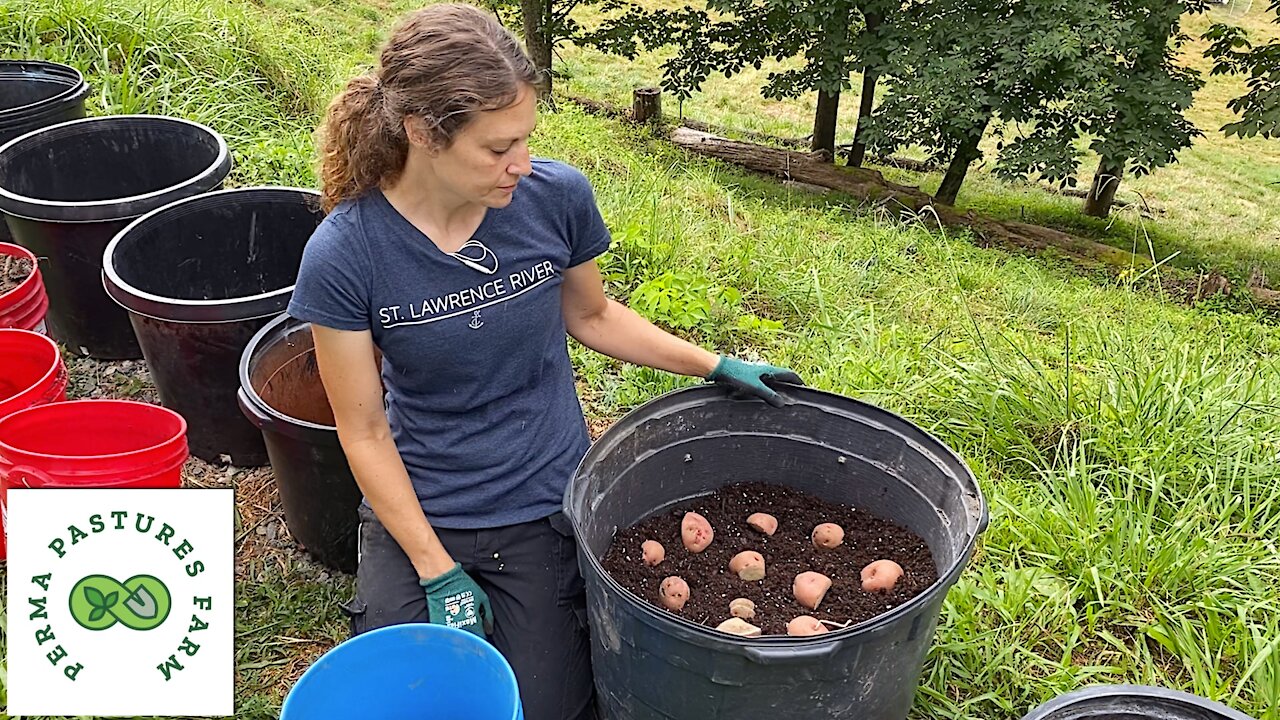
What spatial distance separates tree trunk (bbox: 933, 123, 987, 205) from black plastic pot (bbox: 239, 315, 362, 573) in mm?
6828

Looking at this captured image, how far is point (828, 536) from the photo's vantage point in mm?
1936

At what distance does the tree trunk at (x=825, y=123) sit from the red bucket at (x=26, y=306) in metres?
7.77

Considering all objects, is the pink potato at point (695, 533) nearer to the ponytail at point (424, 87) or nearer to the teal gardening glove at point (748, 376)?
the teal gardening glove at point (748, 376)

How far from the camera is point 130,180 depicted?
138 inches

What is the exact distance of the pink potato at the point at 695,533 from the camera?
195 centimetres

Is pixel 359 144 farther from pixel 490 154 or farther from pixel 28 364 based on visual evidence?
pixel 28 364

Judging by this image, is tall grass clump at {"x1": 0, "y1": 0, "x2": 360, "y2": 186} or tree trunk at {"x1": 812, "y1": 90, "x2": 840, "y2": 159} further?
tree trunk at {"x1": 812, "y1": 90, "x2": 840, "y2": 159}

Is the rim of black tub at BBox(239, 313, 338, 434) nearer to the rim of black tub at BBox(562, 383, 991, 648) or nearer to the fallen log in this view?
the rim of black tub at BBox(562, 383, 991, 648)

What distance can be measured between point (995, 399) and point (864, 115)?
6.68m

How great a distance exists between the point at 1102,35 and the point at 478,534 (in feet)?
21.9

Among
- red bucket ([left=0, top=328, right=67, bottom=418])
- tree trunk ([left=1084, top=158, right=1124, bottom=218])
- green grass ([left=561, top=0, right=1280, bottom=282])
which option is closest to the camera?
red bucket ([left=0, top=328, right=67, bottom=418])

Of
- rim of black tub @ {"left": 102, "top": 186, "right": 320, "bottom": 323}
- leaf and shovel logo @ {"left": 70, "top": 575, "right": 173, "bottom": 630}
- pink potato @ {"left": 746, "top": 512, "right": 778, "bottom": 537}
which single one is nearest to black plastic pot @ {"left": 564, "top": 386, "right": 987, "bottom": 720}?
pink potato @ {"left": 746, "top": 512, "right": 778, "bottom": 537}

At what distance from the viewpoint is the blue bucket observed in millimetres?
1387

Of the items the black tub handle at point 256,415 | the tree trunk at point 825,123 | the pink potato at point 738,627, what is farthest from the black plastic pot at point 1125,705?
the tree trunk at point 825,123
